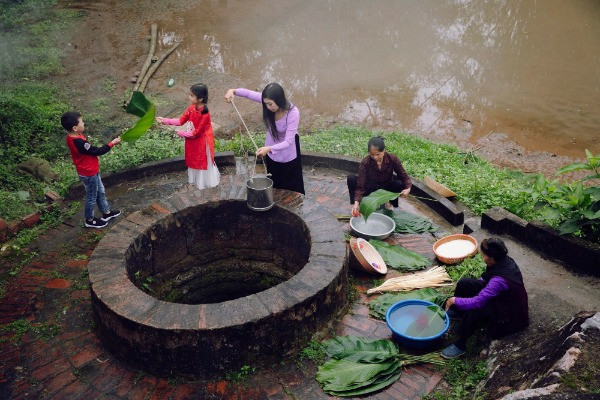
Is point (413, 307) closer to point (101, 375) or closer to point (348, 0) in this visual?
point (101, 375)

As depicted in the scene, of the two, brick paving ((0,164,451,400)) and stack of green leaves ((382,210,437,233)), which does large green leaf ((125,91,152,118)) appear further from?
stack of green leaves ((382,210,437,233))

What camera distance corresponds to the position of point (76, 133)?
5723 mm

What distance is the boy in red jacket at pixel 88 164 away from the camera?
5.64 m

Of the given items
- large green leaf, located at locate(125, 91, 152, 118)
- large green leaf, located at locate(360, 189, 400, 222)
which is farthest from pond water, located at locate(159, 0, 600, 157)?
large green leaf, located at locate(125, 91, 152, 118)

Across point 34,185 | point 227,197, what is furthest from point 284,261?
point 34,185

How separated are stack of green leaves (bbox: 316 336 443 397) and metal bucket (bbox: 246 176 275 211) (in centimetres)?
161

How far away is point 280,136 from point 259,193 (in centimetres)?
85

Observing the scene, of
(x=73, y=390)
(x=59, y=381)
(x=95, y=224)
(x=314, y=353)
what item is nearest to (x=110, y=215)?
(x=95, y=224)

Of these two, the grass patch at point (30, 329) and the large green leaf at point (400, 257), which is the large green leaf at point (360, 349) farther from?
the grass patch at point (30, 329)

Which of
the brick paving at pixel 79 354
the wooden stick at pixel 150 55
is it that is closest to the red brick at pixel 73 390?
the brick paving at pixel 79 354

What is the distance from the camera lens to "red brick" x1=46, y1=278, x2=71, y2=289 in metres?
5.15

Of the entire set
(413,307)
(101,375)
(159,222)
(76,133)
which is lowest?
(101,375)

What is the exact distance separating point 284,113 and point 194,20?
36.5ft

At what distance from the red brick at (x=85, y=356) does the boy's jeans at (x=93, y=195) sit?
2215 mm
